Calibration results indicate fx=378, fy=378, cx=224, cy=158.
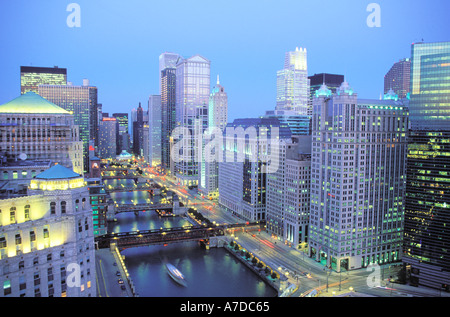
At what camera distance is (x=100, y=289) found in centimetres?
3341

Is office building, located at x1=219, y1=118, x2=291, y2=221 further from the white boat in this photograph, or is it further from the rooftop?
the rooftop

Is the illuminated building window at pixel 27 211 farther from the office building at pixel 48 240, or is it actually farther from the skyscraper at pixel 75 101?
the skyscraper at pixel 75 101

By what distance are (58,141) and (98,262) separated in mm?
14910

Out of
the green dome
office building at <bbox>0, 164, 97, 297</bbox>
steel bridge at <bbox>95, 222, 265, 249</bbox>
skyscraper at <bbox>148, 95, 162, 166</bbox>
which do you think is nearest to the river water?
steel bridge at <bbox>95, 222, 265, 249</bbox>

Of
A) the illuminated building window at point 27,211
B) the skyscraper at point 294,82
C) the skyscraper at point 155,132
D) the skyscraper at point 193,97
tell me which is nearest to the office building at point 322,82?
the skyscraper at point 294,82

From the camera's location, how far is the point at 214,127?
93875 mm

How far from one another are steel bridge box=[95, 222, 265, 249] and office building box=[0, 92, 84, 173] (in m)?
11.5

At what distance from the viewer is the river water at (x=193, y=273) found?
3919cm

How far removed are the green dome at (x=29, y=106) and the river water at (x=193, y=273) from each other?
21263 mm

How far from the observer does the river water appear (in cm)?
3919

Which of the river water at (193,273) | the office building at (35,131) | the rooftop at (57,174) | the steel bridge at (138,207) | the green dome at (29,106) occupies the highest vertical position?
the green dome at (29,106)

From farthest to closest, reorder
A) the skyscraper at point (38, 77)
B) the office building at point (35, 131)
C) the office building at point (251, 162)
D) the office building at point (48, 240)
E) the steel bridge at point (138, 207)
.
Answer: the skyscraper at point (38, 77), the steel bridge at point (138, 207), the office building at point (251, 162), the office building at point (35, 131), the office building at point (48, 240)

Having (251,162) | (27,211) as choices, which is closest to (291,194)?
(251,162)
